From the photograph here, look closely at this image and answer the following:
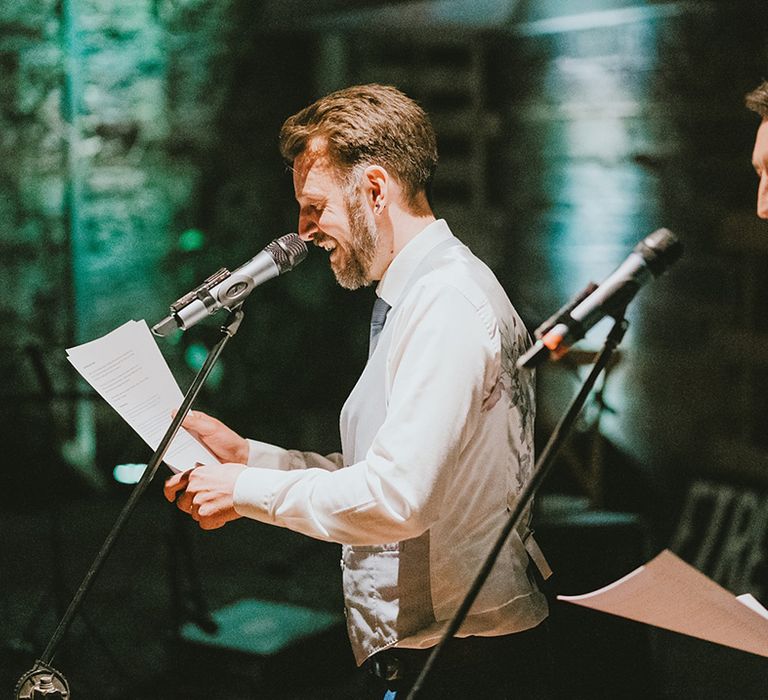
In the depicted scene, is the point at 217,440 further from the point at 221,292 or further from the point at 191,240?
the point at 191,240

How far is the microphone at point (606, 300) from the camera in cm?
126

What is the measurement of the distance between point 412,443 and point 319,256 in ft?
6.47

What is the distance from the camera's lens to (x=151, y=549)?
11.4 feet

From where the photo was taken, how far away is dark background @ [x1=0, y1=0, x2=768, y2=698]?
307 centimetres

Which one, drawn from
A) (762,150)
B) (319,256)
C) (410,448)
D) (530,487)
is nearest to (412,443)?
(410,448)

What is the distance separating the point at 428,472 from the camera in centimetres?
143

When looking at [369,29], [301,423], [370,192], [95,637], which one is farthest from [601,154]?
[95,637]

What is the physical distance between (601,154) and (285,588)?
1774 mm

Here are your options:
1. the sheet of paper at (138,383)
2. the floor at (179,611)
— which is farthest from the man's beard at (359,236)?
the floor at (179,611)

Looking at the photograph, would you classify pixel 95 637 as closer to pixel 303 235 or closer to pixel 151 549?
pixel 151 549

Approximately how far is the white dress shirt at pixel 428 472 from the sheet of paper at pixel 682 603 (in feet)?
0.98

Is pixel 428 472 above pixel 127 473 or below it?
above

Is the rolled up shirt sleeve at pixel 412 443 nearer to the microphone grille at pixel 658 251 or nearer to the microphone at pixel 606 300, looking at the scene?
the microphone at pixel 606 300

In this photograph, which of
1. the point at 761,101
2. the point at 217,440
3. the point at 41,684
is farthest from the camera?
the point at 217,440
